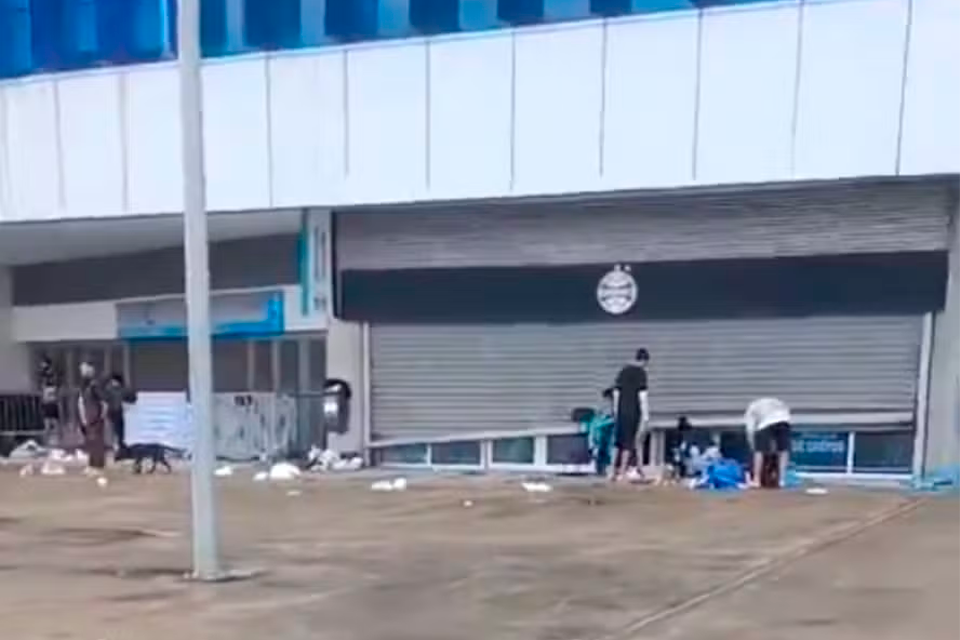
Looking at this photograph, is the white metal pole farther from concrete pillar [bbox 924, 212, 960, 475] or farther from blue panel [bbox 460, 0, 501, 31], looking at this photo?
concrete pillar [bbox 924, 212, 960, 475]

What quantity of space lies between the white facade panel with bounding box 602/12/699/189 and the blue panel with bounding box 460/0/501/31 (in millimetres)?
1773

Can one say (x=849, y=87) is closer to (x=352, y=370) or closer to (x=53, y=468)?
(x=352, y=370)

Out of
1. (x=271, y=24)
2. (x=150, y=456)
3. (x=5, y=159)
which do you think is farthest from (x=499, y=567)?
(x=5, y=159)

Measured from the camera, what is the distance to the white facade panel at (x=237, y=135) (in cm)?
2255

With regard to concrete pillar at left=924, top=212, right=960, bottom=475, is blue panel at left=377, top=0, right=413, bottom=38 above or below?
above

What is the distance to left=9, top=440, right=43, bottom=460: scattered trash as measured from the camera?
26.3 meters

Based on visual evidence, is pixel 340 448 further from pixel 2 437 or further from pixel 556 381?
pixel 2 437

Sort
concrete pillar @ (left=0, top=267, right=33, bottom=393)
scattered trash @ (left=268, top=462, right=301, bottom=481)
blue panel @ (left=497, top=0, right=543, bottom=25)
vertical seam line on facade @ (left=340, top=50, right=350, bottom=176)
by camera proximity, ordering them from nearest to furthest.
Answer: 1. blue panel @ (left=497, top=0, right=543, bottom=25)
2. scattered trash @ (left=268, top=462, right=301, bottom=481)
3. vertical seam line on facade @ (left=340, top=50, right=350, bottom=176)
4. concrete pillar @ (left=0, top=267, right=33, bottom=393)

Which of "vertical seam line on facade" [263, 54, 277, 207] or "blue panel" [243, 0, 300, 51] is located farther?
"vertical seam line on facade" [263, 54, 277, 207]

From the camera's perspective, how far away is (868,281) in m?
19.6

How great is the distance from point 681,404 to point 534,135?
4.32 meters

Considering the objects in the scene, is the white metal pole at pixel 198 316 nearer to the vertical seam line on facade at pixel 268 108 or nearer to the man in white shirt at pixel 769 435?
the man in white shirt at pixel 769 435

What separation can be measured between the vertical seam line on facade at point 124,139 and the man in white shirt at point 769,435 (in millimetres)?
10800

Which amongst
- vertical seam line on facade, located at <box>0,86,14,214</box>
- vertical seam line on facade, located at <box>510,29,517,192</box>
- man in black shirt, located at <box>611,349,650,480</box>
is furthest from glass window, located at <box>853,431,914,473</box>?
vertical seam line on facade, located at <box>0,86,14,214</box>
